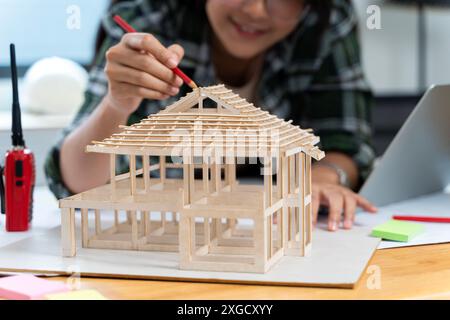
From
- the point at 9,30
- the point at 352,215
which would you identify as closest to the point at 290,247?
the point at 352,215

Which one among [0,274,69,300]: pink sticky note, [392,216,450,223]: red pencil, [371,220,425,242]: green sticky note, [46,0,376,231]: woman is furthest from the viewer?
[46,0,376,231]: woman

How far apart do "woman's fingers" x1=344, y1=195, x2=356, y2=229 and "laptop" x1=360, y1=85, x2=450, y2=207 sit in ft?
0.26

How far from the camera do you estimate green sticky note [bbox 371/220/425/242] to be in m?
0.95

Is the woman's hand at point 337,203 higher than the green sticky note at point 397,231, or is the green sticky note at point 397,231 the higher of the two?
the woman's hand at point 337,203

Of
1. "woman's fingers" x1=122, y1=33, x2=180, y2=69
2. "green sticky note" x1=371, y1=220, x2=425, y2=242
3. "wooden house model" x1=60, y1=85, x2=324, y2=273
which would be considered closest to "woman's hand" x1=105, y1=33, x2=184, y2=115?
"woman's fingers" x1=122, y1=33, x2=180, y2=69

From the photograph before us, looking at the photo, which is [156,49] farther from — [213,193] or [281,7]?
[281,7]

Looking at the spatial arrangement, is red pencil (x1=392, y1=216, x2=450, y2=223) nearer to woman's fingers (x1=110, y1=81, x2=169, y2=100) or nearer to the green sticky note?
the green sticky note

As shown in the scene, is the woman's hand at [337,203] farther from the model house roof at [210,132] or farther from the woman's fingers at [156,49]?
the woman's fingers at [156,49]

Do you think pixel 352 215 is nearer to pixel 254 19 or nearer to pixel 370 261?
pixel 370 261

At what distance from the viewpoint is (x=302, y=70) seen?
171 cm

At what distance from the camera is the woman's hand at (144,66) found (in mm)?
960

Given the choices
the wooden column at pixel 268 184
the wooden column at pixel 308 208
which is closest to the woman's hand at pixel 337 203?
the wooden column at pixel 308 208

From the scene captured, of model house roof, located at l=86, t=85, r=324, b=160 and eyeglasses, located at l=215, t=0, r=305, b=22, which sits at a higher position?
eyeglasses, located at l=215, t=0, r=305, b=22

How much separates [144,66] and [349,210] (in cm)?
38
